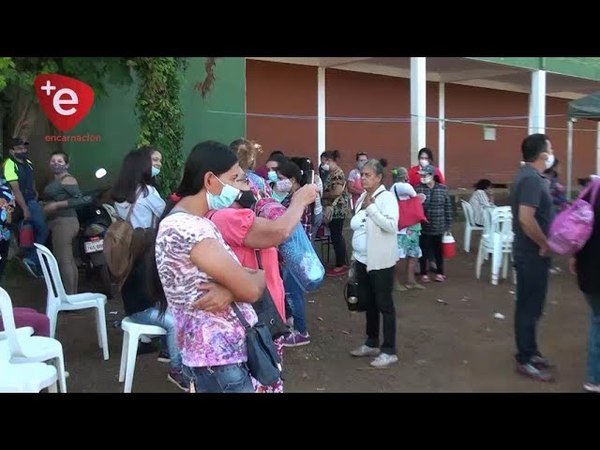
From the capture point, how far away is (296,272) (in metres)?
4.28

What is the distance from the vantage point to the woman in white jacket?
527 centimetres

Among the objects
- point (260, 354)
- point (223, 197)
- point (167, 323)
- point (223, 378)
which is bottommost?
point (167, 323)

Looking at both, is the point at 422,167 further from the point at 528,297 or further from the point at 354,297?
the point at 528,297

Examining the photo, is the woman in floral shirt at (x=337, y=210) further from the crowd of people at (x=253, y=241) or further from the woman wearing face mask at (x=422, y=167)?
the woman wearing face mask at (x=422, y=167)

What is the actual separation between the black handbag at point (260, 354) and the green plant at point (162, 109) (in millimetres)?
5496

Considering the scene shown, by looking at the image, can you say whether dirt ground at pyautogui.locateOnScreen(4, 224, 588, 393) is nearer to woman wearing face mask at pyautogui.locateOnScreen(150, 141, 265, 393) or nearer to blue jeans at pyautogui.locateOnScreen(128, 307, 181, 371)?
blue jeans at pyautogui.locateOnScreen(128, 307, 181, 371)

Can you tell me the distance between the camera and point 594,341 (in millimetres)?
4594

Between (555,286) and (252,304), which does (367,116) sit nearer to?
(555,286)

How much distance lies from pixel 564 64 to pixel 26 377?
48.2 ft

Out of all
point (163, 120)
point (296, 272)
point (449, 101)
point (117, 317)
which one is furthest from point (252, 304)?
point (449, 101)

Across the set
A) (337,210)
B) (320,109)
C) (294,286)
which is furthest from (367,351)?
(320,109)

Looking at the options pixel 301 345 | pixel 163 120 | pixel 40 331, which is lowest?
pixel 301 345

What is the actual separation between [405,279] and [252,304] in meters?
5.78

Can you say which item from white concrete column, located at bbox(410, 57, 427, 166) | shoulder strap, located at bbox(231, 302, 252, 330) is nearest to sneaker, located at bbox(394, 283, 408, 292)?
white concrete column, located at bbox(410, 57, 427, 166)
